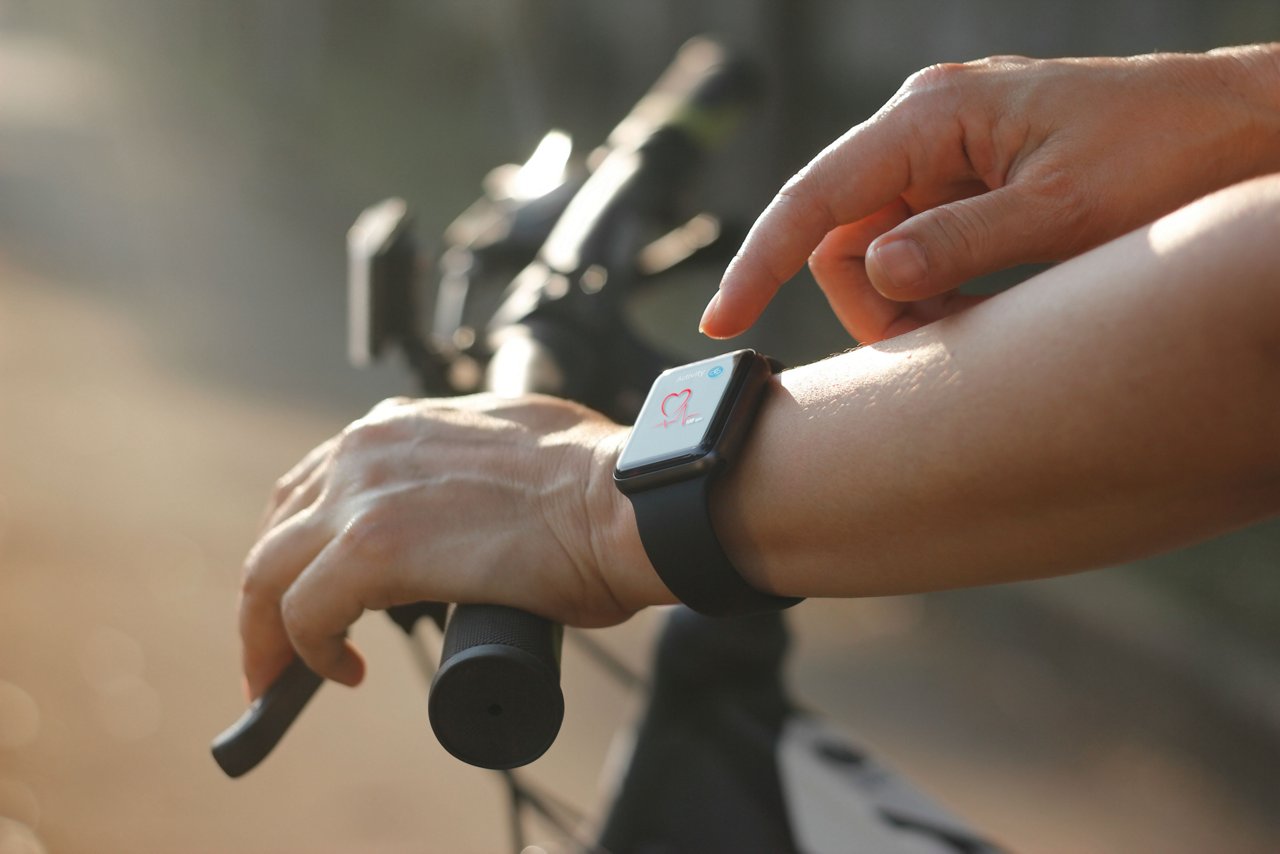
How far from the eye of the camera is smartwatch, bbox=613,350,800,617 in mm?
649

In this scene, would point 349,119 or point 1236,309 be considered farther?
point 349,119

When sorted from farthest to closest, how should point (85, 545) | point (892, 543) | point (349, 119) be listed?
point (349, 119), point (85, 545), point (892, 543)

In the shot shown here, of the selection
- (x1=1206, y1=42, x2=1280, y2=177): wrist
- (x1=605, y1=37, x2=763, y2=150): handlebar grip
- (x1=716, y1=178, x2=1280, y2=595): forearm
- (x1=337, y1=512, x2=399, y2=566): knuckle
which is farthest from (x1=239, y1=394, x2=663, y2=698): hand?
(x1=605, y1=37, x2=763, y2=150): handlebar grip

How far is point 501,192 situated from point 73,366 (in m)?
3.72

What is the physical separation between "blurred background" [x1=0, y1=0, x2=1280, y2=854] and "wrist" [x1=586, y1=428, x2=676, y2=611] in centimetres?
188

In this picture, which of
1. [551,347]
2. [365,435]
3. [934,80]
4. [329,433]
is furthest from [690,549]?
[329,433]

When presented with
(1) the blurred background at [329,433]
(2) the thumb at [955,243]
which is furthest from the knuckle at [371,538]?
(1) the blurred background at [329,433]

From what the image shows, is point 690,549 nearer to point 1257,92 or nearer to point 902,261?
point 902,261

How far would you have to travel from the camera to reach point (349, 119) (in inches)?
205

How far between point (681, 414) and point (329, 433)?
3649 millimetres

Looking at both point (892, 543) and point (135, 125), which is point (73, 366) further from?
point (892, 543)

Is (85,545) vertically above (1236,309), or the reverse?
(1236,309)

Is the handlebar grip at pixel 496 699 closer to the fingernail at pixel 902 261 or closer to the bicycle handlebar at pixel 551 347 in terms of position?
the bicycle handlebar at pixel 551 347

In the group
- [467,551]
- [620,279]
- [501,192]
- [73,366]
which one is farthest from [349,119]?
[467,551]
